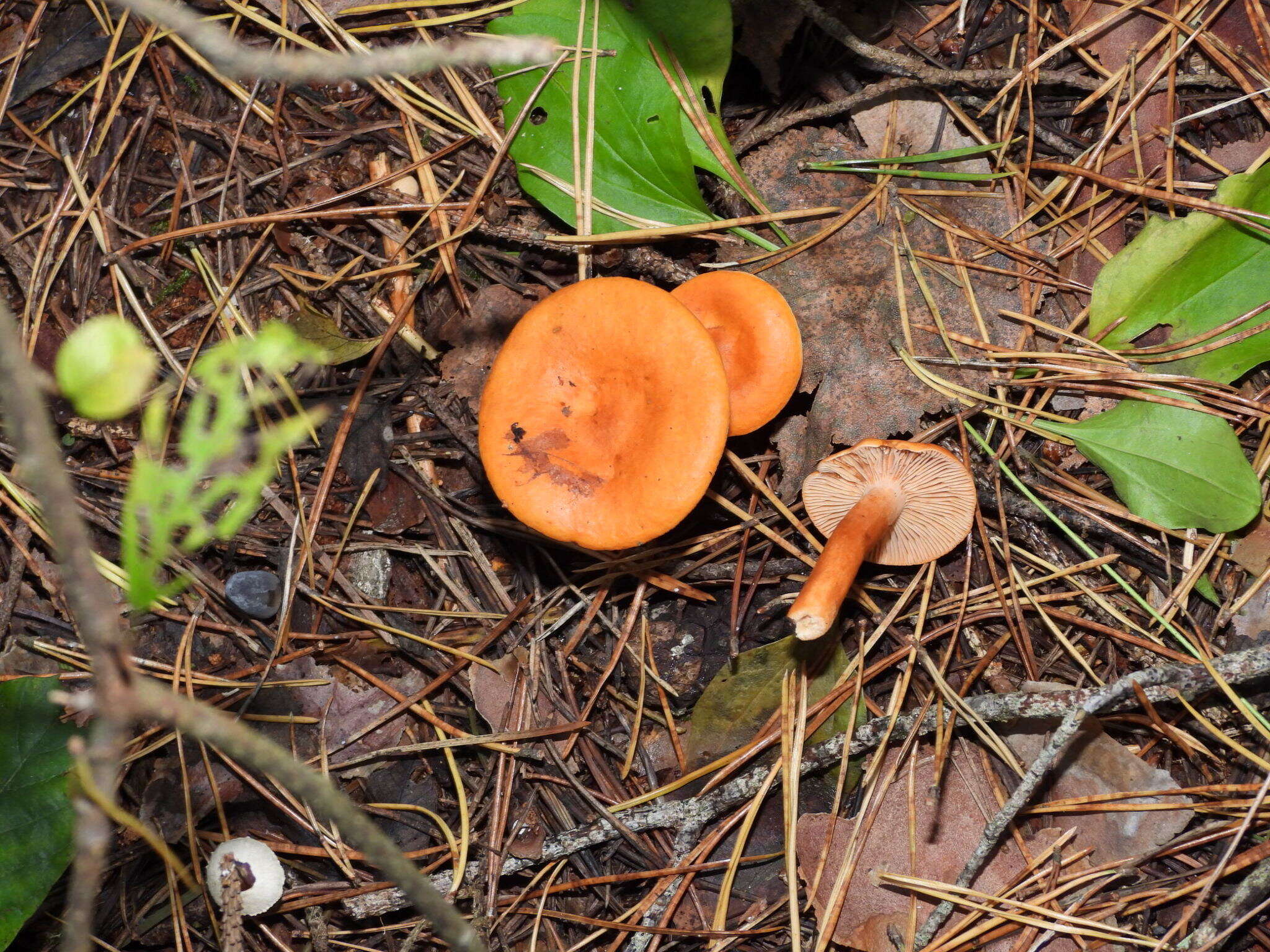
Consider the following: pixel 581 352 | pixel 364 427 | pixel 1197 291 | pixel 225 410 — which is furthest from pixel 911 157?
pixel 225 410

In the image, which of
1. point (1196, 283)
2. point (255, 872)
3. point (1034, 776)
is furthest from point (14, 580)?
point (1196, 283)

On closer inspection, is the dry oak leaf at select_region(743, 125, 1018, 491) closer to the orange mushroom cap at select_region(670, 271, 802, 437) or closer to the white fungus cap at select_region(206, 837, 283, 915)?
the orange mushroom cap at select_region(670, 271, 802, 437)

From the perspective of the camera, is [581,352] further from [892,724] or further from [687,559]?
[892,724]

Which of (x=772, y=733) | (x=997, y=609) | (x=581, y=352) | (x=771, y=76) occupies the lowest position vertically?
(x=772, y=733)

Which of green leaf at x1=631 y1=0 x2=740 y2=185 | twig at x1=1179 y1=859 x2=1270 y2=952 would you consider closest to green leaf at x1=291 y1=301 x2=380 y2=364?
green leaf at x1=631 y1=0 x2=740 y2=185

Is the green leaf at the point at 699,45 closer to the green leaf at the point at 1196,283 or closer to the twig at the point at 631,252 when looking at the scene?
the twig at the point at 631,252

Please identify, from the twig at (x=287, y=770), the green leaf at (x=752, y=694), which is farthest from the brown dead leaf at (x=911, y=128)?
the twig at (x=287, y=770)
